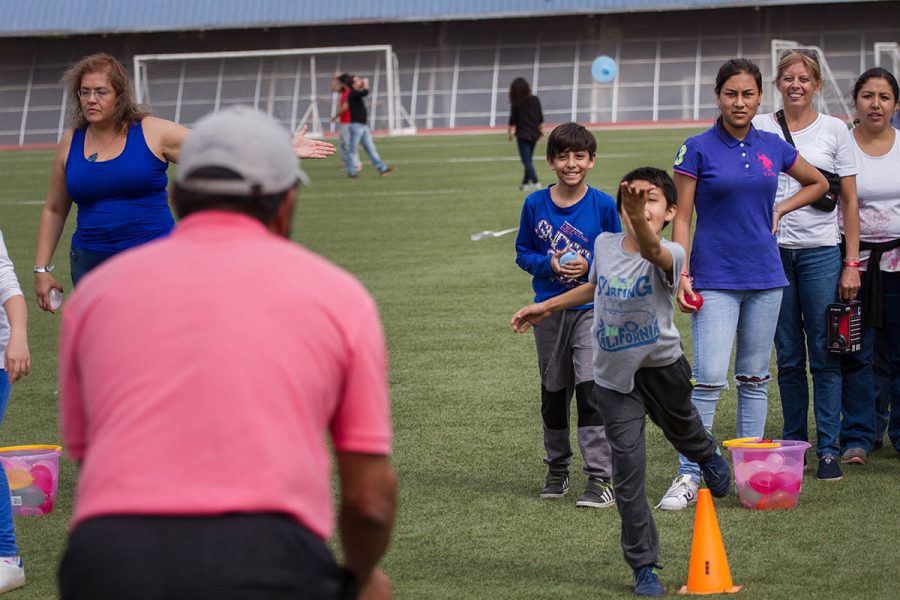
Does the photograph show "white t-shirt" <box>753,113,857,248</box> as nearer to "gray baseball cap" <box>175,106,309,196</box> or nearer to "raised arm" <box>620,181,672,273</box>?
"raised arm" <box>620,181,672,273</box>

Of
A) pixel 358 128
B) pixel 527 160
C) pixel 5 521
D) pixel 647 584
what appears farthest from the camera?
pixel 358 128

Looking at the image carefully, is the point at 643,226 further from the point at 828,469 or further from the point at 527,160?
the point at 527,160

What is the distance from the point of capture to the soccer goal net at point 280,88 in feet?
150

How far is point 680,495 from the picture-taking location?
6125mm

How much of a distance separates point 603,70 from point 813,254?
136 ft

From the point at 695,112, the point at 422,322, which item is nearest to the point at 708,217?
the point at 422,322

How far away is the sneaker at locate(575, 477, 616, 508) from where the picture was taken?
6.25m

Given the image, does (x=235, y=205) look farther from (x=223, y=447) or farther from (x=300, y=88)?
(x=300, y=88)

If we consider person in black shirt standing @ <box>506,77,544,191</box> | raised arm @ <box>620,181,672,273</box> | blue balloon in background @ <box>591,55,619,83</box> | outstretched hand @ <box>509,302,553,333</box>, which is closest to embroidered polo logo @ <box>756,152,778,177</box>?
raised arm @ <box>620,181,672,273</box>

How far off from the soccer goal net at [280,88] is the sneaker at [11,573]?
40486mm

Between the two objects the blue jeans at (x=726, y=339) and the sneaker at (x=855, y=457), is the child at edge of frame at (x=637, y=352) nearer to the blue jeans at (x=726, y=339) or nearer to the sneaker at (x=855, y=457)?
the blue jeans at (x=726, y=339)

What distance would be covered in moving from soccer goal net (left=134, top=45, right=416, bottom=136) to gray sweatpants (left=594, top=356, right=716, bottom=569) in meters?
40.5

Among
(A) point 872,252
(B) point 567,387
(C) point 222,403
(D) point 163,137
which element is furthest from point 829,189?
(C) point 222,403

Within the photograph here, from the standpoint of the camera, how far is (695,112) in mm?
46062
